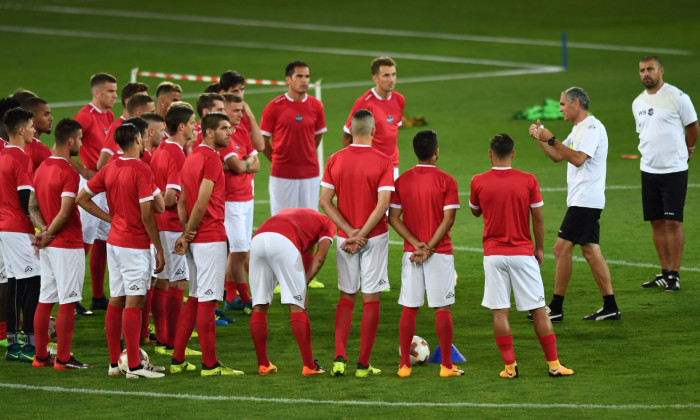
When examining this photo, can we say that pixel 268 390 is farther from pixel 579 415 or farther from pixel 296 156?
pixel 296 156

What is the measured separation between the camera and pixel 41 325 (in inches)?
391

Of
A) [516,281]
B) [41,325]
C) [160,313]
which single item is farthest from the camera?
[160,313]

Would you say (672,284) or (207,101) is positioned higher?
(207,101)

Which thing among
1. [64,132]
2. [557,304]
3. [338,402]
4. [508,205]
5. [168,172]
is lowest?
[338,402]

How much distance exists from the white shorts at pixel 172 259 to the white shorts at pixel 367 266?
66.9 inches

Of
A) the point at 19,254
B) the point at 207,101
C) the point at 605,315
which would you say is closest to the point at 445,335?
the point at 605,315

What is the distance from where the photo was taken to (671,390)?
8844mm

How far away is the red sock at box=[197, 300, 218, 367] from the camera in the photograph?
953 centimetres

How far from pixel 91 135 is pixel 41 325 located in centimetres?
326

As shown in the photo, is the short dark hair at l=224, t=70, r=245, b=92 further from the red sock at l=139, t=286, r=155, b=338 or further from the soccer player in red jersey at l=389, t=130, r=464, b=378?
the soccer player in red jersey at l=389, t=130, r=464, b=378

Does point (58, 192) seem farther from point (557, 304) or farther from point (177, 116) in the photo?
point (557, 304)

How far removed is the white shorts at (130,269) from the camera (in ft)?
31.4

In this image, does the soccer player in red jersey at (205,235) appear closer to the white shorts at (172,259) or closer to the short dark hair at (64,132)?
the white shorts at (172,259)

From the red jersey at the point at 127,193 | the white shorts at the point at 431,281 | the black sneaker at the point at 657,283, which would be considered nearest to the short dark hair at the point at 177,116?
the red jersey at the point at 127,193
